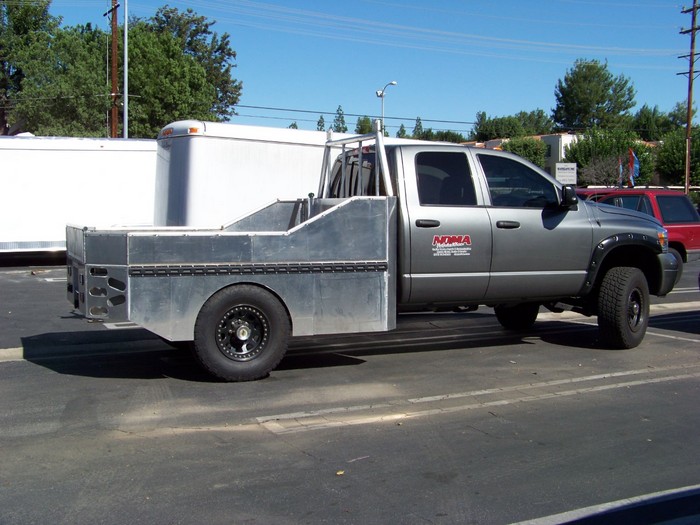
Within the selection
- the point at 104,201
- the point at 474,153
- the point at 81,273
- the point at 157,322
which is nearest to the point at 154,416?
the point at 157,322

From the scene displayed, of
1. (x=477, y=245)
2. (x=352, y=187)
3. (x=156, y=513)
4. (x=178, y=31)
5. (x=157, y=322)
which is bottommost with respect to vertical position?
(x=156, y=513)

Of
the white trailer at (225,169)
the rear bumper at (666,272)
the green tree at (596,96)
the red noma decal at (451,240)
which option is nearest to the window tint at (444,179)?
the red noma decal at (451,240)

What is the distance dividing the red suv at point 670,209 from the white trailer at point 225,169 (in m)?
6.35

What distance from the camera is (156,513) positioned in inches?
165

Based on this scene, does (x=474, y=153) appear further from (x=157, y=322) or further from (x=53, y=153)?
(x=53, y=153)

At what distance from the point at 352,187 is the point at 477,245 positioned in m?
1.73

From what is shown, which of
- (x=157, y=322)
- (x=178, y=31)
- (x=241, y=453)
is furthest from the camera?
(x=178, y=31)

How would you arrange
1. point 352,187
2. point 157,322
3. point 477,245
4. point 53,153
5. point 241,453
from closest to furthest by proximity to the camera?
point 241,453 < point 157,322 < point 477,245 < point 352,187 < point 53,153

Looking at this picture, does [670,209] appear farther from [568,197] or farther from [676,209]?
[568,197]

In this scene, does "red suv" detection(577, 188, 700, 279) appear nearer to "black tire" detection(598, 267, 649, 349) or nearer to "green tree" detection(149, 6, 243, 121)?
"black tire" detection(598, 267, 649, 349)

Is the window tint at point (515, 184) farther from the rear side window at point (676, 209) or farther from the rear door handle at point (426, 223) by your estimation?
the rear side window at point (676, 209)

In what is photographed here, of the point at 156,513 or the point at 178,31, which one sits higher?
the point at 178,31

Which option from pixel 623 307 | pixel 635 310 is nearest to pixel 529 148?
pixel 635 310

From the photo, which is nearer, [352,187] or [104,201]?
[352,187]
